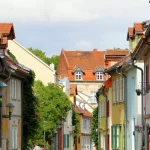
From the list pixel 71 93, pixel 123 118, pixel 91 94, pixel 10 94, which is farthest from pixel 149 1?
pixel 91 94

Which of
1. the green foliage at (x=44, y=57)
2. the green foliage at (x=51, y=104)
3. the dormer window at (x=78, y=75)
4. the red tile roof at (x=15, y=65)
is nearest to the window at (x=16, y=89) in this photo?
the red tile roof at (x=15, y=65)

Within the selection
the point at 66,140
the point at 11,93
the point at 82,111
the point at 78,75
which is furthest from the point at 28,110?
the point at 78,75

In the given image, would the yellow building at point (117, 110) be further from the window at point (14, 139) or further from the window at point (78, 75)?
the window at point (78, 75)

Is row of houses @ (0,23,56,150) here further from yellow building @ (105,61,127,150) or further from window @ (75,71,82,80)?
window @ (75,71,82,80)

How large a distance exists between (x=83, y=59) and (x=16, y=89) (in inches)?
3478

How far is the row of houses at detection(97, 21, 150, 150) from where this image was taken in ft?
102

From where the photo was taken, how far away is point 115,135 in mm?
45938

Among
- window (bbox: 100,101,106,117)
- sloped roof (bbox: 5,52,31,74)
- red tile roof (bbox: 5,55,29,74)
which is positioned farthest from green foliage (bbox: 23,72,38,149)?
window (bbox: 100,101,106,117)

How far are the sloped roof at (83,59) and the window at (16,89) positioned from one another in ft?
280

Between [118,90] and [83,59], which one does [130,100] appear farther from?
[83,59]

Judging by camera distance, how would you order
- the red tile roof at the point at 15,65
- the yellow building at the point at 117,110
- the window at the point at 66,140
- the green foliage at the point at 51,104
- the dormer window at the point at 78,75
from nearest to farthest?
the red tile roof at the point at 15,65, the yellow building at the point at 117,110, the green foliage at the point at 51,104, the window at the point at 66,140, the dormer window at the point at 78,75

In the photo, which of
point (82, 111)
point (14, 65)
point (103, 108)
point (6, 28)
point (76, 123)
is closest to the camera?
point (14, 65)

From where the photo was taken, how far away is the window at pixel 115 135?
44781 mm

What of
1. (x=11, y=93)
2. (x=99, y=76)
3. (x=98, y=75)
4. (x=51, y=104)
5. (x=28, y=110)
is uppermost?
(x=98, y=75)
